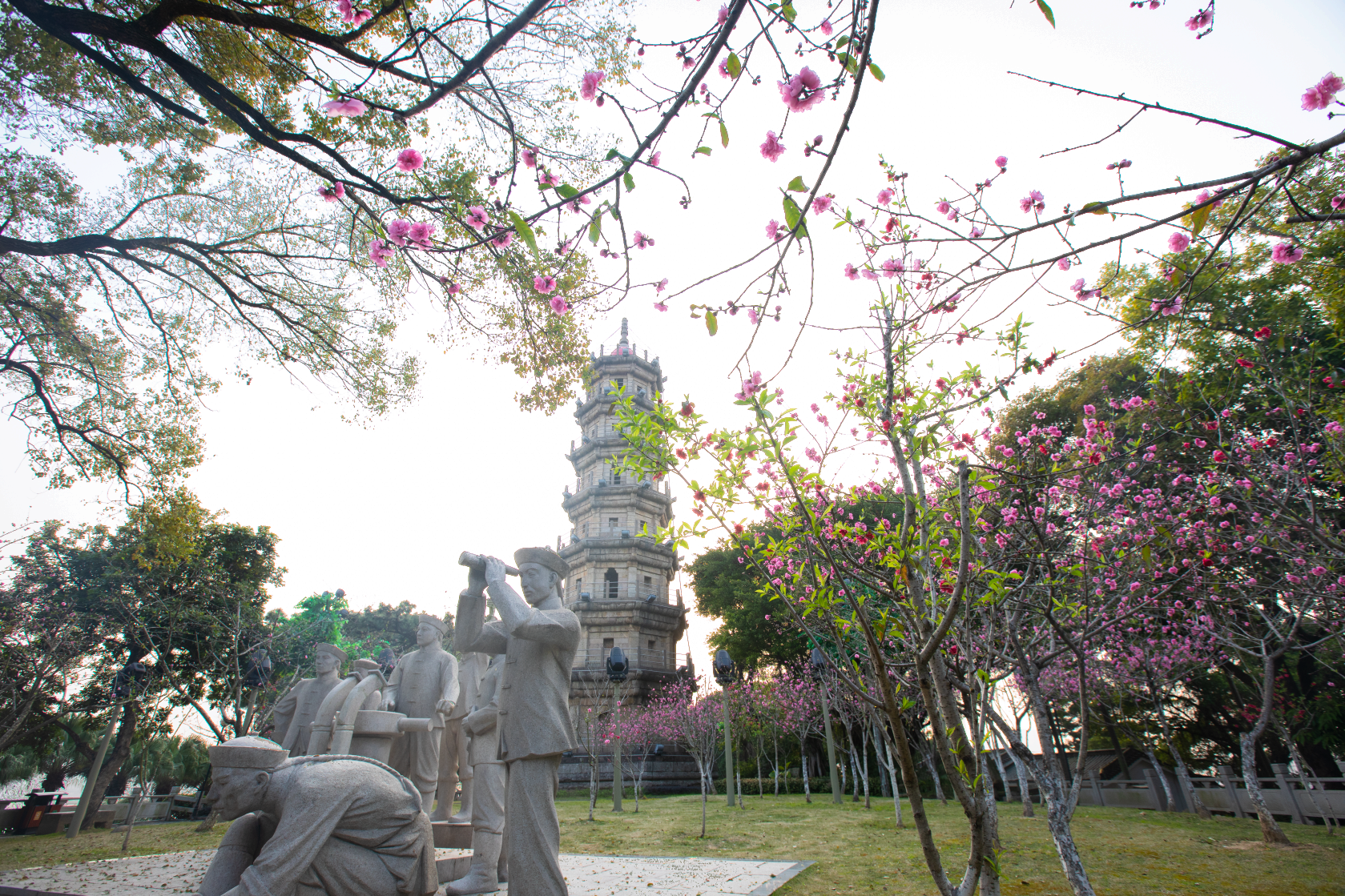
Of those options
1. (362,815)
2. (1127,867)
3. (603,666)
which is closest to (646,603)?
(603,666)

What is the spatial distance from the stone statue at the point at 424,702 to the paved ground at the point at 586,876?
2.85ft

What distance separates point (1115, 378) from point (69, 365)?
1939cm

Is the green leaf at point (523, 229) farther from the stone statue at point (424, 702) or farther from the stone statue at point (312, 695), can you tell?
the stone statue at point (312, 695)

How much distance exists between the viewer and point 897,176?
3.73 m

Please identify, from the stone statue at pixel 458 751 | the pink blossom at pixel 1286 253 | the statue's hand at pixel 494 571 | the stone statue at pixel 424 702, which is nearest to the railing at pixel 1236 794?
the pink blossom at pixel 1286 253

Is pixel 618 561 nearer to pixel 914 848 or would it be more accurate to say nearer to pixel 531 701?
pixel 914 848

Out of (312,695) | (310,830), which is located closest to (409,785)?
(310,830)

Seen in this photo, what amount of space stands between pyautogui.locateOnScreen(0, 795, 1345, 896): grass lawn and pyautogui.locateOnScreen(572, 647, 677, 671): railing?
40.8 feet

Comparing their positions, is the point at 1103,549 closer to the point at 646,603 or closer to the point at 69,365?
the point at 69,365

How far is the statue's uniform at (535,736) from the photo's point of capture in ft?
10.8

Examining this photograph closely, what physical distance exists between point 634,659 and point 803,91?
90.1ft

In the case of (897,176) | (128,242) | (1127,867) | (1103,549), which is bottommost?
(1127,867)

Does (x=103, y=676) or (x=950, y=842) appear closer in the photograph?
(x=950, y=842)

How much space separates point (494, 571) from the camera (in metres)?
3.83
